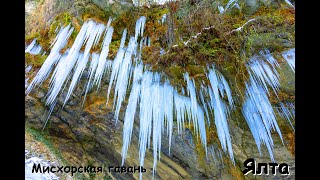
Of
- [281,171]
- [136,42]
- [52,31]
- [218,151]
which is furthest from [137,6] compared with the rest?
[281,171]

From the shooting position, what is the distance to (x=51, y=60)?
11.9 feet

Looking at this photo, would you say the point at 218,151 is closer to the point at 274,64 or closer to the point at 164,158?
the point at 164,158

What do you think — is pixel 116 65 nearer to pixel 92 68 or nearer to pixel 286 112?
pixel 92 68

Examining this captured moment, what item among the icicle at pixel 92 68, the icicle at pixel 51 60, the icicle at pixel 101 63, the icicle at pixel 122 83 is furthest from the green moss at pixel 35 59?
the icicle at pixel 122 83

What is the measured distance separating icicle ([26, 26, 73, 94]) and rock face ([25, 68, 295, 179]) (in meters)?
0.12

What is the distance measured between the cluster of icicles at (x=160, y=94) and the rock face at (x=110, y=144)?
93mm

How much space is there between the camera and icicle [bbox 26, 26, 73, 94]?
11.6 ft

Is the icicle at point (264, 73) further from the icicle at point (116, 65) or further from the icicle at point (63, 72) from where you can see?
the icicle at point (63, 72)

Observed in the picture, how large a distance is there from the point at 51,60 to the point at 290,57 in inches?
120

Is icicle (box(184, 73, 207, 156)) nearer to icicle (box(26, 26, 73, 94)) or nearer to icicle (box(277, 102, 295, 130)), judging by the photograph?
icicle (box(277, 102, 295, 130))

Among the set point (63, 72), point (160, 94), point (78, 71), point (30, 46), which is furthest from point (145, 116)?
point (30, 46)

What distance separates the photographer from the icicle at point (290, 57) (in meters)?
3.11

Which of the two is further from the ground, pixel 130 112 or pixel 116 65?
pixel 116 65

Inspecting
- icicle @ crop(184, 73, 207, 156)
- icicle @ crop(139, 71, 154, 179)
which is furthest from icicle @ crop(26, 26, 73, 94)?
icicle @ crop(184, 73, 207, 156)
